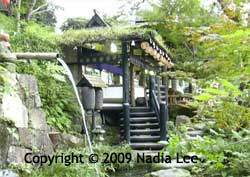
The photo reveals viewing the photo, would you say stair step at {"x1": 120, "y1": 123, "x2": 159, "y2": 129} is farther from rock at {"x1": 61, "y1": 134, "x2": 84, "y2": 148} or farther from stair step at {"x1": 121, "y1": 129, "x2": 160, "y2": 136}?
rock at {"x1": 61, "y1": 134, "x2": 84, "y2": 148}

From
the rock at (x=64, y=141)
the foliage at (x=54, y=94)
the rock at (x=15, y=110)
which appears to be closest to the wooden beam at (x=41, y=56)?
the rock at (x=15, y=110)

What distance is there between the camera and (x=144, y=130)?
9.56 m

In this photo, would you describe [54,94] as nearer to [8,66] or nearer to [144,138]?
[8,66]

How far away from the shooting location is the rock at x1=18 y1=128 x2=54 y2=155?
493 centimetres

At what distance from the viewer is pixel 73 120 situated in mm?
8055

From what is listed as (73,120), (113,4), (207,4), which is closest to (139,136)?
(73,120)

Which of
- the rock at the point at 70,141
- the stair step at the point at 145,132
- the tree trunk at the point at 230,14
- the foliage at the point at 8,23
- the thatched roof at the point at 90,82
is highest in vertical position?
the foliage at the point at 8,23

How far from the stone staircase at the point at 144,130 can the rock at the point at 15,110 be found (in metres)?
4.35

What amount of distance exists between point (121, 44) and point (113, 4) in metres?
8.83

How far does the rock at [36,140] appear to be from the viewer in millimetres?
4926

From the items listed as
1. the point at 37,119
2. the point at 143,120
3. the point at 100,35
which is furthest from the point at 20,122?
the point at 143,120

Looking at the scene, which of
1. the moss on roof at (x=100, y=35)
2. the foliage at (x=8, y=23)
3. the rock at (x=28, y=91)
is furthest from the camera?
the foliage at (x=8, y=23)

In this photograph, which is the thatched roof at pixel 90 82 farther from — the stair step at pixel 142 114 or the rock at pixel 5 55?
the stair step at pixel 142 114

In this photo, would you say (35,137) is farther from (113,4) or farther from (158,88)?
(113,4)
